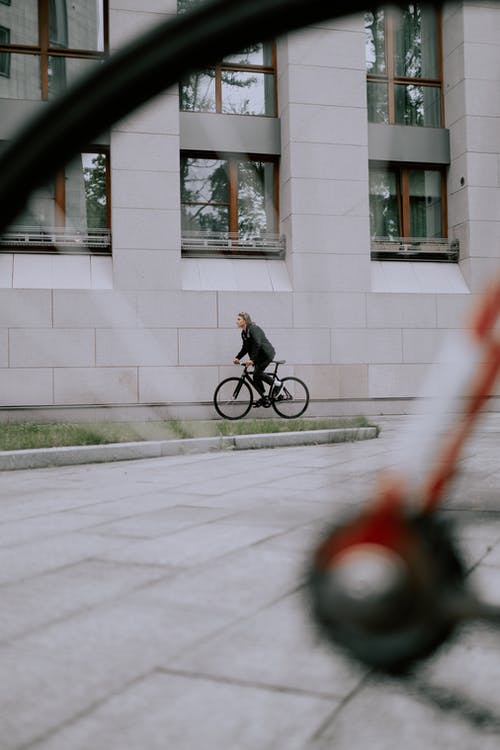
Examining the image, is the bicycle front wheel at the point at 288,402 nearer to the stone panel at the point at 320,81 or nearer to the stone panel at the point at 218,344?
the stone panel at the point at 218,344

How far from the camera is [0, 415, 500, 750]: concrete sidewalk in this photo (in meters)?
0.91

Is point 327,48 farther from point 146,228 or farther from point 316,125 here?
point 146,228

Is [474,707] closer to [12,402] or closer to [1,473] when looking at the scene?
[1,473]

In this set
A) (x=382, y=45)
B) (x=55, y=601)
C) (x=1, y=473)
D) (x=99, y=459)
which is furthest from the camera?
(x=99, y=459)

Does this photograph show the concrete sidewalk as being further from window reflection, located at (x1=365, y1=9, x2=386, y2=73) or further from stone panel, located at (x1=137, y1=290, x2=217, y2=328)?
stone panel, located at (x1=137, y1=290, x2=217, y2=328)

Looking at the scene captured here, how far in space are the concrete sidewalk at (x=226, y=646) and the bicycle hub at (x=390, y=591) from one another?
64 mm

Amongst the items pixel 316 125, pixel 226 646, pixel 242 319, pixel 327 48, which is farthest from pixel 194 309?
pixel 327 48

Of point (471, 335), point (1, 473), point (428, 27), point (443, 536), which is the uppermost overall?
point (428, 27)

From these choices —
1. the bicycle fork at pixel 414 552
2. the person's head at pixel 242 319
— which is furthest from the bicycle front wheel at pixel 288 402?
the bicycle fork at pixel 414 552

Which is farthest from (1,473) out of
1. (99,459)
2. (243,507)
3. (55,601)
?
(55,601)

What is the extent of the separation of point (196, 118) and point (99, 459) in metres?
5.99

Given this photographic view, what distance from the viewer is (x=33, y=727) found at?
134 cm

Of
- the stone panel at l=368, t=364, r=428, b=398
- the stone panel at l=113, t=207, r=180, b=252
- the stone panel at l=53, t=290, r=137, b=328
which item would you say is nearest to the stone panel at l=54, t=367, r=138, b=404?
the stone panel at l=53, t=290, r=137, b=328

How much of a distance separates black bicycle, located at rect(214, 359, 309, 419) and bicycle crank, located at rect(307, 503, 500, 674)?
10034mm
